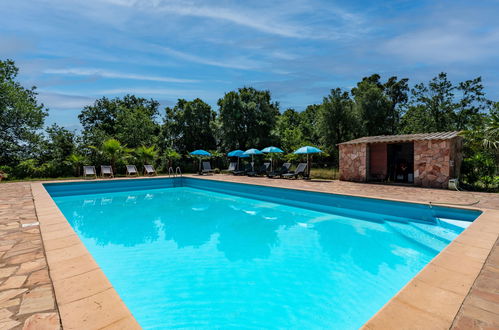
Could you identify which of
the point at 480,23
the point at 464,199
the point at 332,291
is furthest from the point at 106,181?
the point at 480,23

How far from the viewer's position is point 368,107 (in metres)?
21.1

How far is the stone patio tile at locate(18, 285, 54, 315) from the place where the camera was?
6.79 feet

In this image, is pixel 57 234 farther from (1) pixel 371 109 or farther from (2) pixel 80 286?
(1) pixel 371 109

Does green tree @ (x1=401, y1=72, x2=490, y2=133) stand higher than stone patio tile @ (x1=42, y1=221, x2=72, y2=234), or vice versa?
green tree @ (x1=401, y1=72, x2=490, y2=133)

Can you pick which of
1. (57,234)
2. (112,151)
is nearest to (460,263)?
(57,234)

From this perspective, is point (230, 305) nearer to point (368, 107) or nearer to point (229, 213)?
point (229, 213)

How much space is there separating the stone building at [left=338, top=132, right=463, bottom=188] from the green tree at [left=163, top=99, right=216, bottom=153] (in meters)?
11.7

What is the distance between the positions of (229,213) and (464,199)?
6716 millimetres

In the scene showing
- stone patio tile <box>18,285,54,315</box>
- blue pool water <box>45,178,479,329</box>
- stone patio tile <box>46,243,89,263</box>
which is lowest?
blue pool water <box>45,178,479,329</box>

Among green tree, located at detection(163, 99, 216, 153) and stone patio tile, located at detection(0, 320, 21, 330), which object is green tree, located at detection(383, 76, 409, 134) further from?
stone patio tile, located at detection(0, 320, 21, 330)

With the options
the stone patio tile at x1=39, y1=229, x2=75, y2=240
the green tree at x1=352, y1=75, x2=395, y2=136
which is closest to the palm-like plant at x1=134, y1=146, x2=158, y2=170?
the stone patio tile at x1=39, y1=229, x2=75, y2=240

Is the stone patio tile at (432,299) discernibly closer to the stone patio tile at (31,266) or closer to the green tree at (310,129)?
the stone patio tile at (31,266)

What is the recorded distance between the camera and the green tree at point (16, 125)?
53.9 ft

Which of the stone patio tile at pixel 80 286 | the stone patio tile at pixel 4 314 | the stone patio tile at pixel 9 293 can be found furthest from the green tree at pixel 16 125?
the stone patio tile at pixel 4 314
